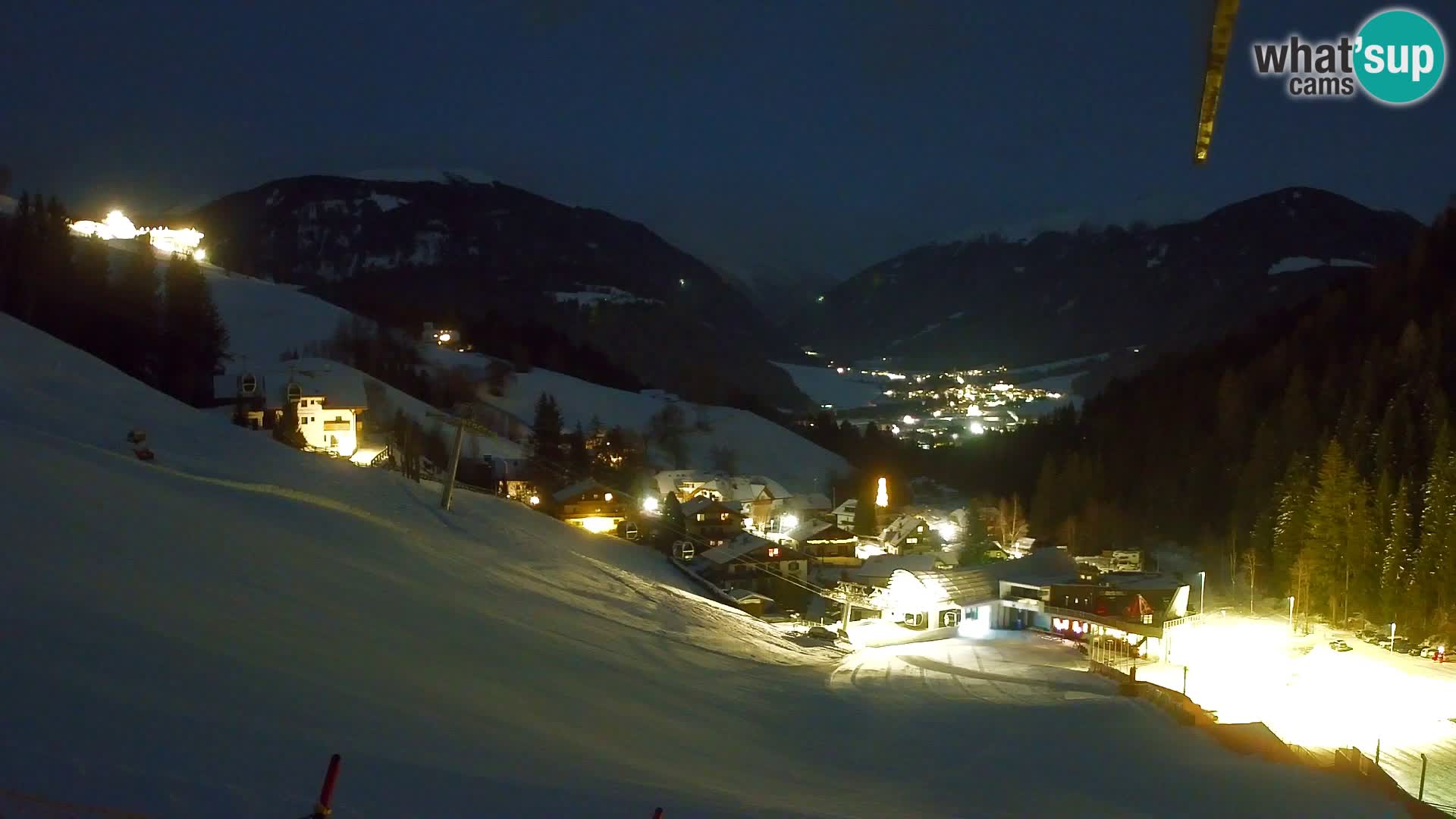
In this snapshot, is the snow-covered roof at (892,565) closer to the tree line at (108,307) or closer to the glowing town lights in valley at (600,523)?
the glowing town lights in valley at (600,523)

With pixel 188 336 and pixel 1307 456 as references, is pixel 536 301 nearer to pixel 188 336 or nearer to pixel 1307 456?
pixel 188 336

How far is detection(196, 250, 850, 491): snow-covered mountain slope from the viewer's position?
62.3 m

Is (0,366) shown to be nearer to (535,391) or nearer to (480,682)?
(480,682)

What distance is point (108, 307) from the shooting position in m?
38.3

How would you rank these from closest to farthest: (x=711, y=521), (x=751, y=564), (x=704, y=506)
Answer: (x=751, y=564)
(x=711, y=521)
(x=704, y=506)

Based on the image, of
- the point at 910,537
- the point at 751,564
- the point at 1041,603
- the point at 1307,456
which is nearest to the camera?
the point at 1041,603

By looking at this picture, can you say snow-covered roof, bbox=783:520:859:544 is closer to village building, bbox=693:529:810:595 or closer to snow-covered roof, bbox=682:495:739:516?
snow-covered roof, bbox=682:495:739:516

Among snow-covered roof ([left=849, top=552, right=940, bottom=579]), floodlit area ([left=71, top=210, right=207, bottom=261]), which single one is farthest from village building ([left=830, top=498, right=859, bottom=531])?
floodlit area ([left=71, top=210, right=207, bottom=261])

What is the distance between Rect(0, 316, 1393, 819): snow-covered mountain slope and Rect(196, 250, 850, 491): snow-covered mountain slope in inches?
1797

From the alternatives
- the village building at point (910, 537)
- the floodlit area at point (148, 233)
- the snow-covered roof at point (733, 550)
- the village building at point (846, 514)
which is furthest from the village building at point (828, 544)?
the floodlit area at point (148, 233)

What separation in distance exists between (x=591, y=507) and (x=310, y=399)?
1437cm

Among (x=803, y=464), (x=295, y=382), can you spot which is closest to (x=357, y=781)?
(x=295, y=382)

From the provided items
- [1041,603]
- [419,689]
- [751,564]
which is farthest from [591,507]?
[419,689]

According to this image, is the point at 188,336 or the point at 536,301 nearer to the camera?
the point at 188,336
